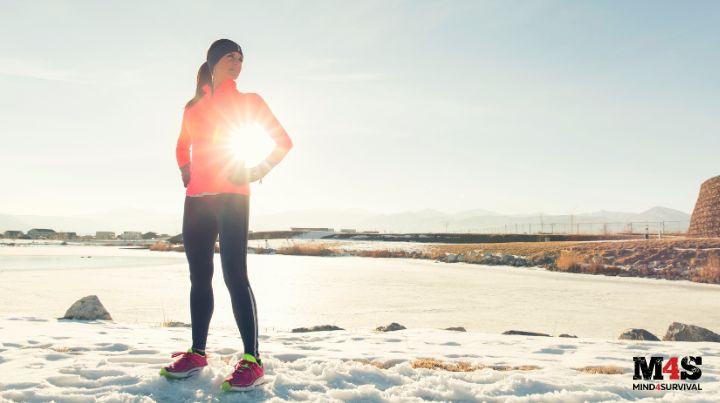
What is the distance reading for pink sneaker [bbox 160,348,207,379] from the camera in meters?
3.39

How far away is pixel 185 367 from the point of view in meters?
3.43

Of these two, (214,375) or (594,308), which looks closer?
(214,375)

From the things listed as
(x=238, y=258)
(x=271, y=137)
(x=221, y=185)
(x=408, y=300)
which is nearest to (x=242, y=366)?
(x=238, y=258)

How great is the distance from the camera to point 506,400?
3113 mm

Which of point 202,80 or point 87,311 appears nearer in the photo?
point 202,80

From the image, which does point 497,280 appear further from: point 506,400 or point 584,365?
point 506,400

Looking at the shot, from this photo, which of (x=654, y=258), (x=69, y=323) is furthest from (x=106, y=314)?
(x=654, y=258)

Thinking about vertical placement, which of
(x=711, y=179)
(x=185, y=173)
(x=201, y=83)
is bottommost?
(x=185, y=173)

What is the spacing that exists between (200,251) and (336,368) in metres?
1.29

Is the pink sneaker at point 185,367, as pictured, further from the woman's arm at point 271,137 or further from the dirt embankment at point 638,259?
the dirt embankment at point 638,259

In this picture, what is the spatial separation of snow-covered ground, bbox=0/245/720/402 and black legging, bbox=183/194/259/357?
0.40m

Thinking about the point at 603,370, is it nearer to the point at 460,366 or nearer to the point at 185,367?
the point at 460,366

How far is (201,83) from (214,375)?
81.7 inches

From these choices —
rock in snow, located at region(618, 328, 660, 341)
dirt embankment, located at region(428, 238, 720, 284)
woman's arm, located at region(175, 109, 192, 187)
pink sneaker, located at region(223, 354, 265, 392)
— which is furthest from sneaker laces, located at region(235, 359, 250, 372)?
dirt embankment, located at region(428, 238, 720, 284)
